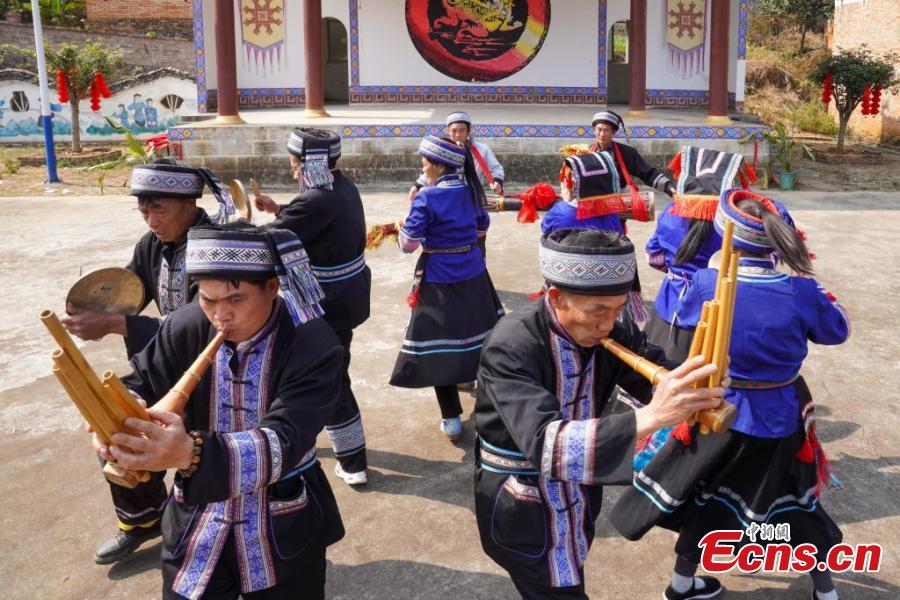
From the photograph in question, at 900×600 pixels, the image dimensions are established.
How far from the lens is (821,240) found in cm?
934

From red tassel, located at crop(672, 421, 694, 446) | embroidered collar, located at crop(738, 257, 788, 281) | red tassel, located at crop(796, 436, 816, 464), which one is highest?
embroidered collar, located at crop(738, 257, 788, 281)

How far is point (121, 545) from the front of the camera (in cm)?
352

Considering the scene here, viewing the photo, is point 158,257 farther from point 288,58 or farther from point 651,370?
point 288,58

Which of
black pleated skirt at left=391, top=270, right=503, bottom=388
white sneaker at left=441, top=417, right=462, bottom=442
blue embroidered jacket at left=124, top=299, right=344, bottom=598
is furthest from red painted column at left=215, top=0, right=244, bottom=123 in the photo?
blue embroidered jacket at left=124, top=299, right=344, bottom=598

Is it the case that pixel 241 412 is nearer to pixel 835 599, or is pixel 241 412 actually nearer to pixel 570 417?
pixel 570 417

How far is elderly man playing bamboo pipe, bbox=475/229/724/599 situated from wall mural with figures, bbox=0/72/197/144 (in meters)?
18.3

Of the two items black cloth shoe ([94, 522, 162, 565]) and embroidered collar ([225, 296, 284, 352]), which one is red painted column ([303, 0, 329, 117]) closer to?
black cloth shoe ([94, 522, 162, 565])

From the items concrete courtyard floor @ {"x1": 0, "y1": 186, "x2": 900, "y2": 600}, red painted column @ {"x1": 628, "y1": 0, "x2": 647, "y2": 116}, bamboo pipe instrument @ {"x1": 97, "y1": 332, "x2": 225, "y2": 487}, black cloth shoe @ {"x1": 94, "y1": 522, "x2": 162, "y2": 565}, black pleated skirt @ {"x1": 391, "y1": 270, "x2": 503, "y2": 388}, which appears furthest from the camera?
red painted column @ {"x1": 628, "y1": 0, "x2": 647, "y2": 116}

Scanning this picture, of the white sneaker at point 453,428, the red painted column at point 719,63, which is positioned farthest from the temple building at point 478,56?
the white sneaker at point 453,428

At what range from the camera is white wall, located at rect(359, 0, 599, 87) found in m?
16.8

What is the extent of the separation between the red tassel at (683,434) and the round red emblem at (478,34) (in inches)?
587

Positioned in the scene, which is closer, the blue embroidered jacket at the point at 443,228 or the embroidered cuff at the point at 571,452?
the embroidered cuff at the point at 571,452

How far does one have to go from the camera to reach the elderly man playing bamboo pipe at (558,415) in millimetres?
2035

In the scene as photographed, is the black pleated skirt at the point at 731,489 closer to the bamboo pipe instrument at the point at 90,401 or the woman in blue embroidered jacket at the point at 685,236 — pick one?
the woman in blue embroidered jacket at the point at 685,236
